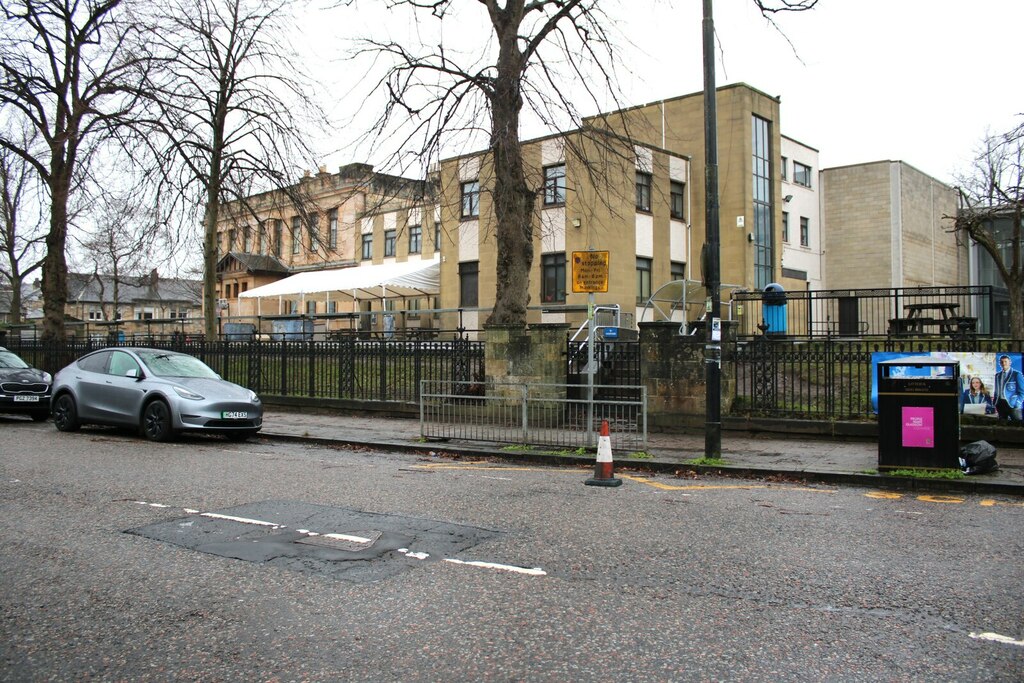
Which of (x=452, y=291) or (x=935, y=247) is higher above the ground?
(x=935, y=247)

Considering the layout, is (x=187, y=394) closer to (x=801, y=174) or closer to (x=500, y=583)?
(x=500, y=583)

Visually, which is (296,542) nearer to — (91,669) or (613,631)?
(91,669)

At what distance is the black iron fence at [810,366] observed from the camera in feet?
40.1

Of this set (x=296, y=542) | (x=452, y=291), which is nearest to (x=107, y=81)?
(x=452, y=291)

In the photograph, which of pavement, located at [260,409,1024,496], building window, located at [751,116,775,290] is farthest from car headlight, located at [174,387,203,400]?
building window, located at [751,116,775,290]

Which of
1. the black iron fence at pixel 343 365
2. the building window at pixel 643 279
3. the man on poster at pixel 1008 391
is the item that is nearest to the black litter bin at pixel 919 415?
the man on poster at pixel 1008 391

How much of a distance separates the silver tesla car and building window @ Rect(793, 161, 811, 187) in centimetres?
3551

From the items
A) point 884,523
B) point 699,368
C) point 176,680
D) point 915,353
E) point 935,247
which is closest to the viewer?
point 176,680

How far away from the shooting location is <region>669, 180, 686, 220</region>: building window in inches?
1270

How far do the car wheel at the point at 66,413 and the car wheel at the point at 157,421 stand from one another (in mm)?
2000

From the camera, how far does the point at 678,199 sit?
3269 cm

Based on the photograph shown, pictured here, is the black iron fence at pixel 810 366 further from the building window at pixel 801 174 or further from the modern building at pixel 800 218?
the building window at pixel 801 174

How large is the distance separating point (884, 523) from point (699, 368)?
687 cm

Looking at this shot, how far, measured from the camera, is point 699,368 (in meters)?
13.7
